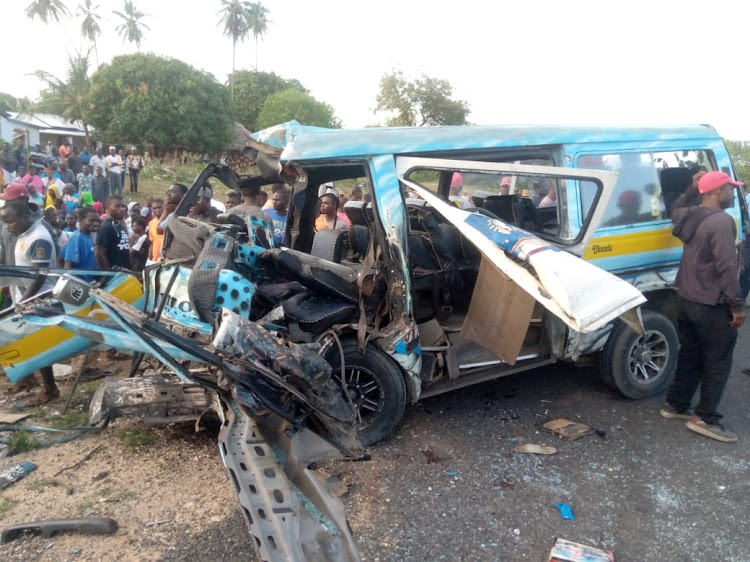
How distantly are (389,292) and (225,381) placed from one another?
→ 4.98ft

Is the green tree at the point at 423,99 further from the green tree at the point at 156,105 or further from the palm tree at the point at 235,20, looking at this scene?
the palm tree at the point at 235,20

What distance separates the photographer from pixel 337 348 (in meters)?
3.99

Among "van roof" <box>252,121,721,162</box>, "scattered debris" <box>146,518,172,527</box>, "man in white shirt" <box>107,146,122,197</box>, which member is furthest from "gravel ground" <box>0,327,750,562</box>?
"man in white shirt" <box>107,146,122,197</box>

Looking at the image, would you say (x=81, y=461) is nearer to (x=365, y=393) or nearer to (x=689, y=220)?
(x=365, y=393)

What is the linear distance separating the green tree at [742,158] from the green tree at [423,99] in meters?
15.2

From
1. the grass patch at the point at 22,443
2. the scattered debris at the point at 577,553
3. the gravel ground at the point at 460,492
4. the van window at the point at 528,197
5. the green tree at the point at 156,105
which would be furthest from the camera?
the green tree at the point at 156,105

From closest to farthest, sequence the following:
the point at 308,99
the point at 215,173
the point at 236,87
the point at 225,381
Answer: the point at 225,381, the point at 215,173, the point at 308,99, the point at 236,87

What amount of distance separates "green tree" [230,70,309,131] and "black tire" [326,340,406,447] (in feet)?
137

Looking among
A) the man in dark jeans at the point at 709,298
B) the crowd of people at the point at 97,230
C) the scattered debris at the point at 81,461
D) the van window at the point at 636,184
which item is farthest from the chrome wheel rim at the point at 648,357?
the scattered debris at the point at 81,461

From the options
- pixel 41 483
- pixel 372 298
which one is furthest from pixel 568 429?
pixel 41 483

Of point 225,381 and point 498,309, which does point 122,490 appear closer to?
point 225,381

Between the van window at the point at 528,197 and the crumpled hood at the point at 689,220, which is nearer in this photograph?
the crumpled hood at the point at 689,220

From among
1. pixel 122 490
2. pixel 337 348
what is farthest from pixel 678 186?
pixel 122 490

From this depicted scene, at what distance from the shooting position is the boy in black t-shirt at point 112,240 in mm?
6109
